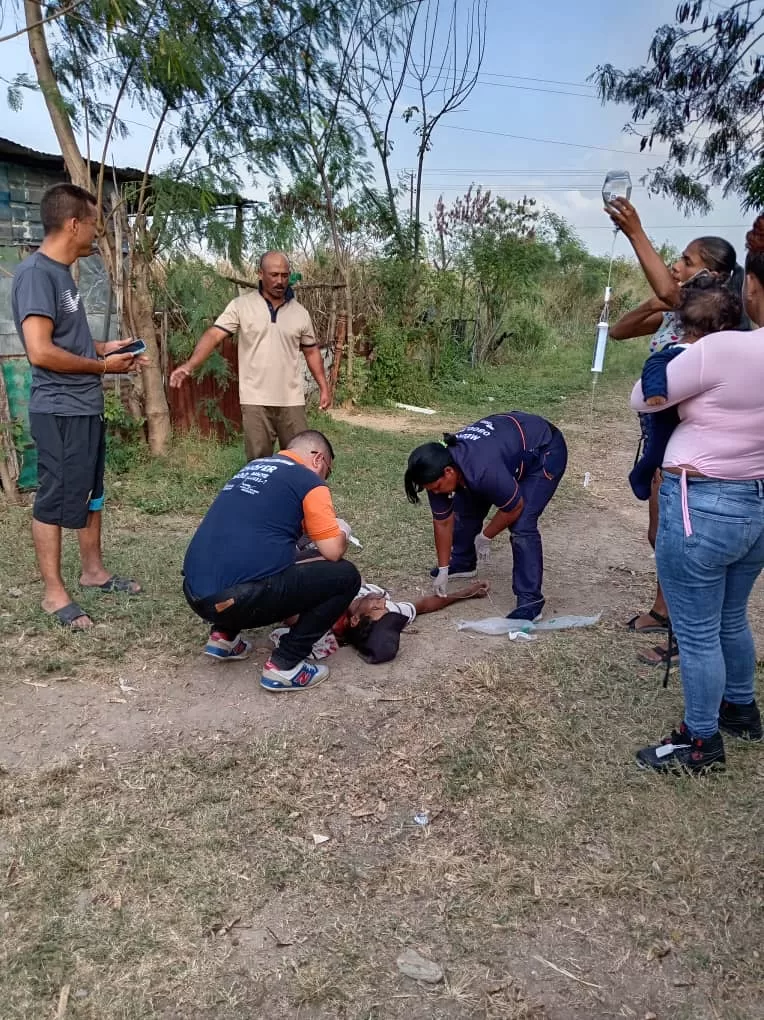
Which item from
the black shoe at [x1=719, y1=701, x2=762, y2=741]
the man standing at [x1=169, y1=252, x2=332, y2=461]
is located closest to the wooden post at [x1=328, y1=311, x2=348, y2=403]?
the man standing at [x1=169, y1=252, x2=332, y2=461]

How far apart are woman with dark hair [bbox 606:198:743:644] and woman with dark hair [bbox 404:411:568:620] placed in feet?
1.85

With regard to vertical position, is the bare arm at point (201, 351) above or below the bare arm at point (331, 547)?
above

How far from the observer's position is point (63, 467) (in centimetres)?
371

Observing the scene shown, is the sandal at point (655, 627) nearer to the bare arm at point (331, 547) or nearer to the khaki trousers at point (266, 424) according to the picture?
the bare arm at point (331, 547)

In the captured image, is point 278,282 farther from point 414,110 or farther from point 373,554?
point 414,110

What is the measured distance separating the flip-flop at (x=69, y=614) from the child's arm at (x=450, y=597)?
1680 mm

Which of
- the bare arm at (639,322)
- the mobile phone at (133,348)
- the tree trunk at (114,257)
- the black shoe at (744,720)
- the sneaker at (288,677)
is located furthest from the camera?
the tree trunk at (114,257)

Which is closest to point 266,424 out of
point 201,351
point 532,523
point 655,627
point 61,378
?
point 201,351

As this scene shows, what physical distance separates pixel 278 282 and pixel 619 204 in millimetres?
2994

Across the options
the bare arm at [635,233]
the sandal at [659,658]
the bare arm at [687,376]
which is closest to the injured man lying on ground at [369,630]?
the sandal at [659,658]

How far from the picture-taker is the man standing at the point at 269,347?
541cm

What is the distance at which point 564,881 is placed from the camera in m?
2.23

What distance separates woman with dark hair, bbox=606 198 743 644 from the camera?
2.91 m

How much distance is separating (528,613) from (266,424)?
8.39ft
